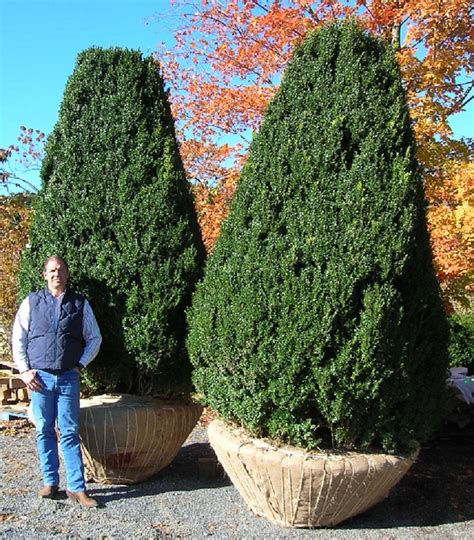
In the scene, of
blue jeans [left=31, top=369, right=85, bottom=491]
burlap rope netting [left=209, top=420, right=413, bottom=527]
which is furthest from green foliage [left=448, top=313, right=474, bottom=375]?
blue jeans [left=31, top=369, right=85, bottom=491]

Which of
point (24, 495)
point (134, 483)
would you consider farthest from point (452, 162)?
point (24, 495)

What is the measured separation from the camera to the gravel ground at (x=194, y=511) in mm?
3729

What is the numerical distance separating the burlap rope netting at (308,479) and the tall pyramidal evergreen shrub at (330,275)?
11 centimetres

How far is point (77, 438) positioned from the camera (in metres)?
4.18

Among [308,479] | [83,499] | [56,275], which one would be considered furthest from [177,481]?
[56,275]

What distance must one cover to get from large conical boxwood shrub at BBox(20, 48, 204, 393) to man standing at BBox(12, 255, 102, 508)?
41 cm

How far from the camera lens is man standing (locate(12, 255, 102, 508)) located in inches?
162

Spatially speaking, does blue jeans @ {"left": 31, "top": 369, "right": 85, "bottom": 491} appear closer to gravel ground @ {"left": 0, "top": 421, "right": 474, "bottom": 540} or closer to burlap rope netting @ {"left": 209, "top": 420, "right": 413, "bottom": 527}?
gravel ground @ {"left": 0, "top": 421, "right": 474, "bottom": 540}

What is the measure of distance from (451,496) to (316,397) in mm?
1974

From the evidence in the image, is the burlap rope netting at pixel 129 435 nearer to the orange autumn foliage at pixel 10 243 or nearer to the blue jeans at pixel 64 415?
the blue jeans at pixel 64 415

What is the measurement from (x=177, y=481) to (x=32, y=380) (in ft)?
5.17

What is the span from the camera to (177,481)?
15.9ft

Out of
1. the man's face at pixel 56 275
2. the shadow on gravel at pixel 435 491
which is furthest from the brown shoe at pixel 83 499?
the shadow on gravel at pixel 435 491

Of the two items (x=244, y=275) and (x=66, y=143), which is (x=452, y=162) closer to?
(x=244, y=275)
